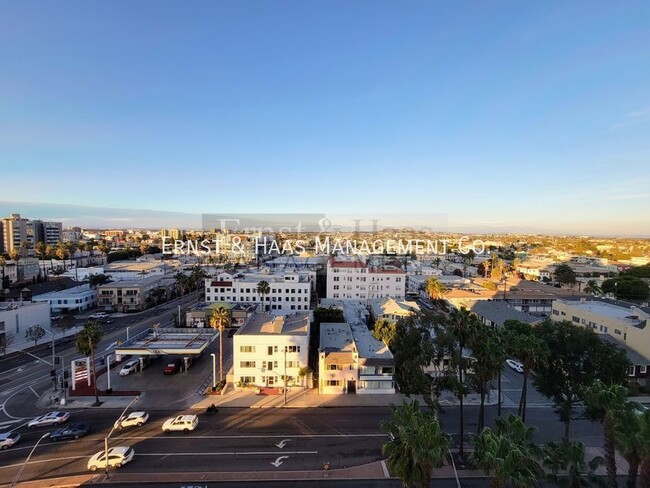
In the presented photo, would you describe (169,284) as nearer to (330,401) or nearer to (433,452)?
(330,401)

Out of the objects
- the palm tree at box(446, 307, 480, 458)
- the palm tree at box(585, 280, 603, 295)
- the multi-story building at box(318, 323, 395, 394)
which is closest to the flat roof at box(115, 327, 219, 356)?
the multi-story building at box(318, 323, 395, 394)

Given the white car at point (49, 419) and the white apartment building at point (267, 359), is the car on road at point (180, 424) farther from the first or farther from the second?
the white car at point (49, 419)

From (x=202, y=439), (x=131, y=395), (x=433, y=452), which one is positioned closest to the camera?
(x=433, y=452)

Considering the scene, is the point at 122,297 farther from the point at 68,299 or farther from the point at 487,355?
the point at 487,355

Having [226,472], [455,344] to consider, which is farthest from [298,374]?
[455,344]

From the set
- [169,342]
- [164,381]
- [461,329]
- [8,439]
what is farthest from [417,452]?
[169,342]

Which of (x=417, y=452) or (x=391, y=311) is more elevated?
(x=417, y=452)

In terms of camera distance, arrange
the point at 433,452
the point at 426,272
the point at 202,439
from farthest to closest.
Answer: the point at 426,272, the point at 202,439, the point at 433,452
